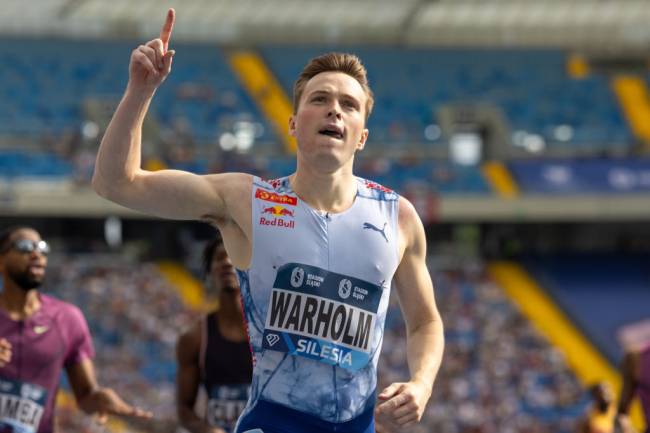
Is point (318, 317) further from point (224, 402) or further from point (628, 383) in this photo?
point (628, 383)

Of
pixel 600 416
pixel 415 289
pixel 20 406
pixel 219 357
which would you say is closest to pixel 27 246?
pixel 20 406

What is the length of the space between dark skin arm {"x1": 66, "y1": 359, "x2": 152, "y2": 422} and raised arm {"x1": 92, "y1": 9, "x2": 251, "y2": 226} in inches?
101

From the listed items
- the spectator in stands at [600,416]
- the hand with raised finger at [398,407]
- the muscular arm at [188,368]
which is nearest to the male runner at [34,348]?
the muscular arm at [188,368]

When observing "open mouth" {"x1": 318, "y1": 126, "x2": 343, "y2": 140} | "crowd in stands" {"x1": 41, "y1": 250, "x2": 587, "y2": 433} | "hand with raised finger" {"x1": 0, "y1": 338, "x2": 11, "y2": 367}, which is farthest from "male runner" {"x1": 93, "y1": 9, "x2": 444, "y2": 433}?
"crowd in stands" {"x1": 41, "y1": 250, "x2": 587, "y2": 433}

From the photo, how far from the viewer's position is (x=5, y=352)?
6199mm

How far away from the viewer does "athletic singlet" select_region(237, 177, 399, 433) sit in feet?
11.3

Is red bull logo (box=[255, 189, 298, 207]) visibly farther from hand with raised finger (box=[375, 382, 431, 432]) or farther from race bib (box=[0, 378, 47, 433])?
race bib (box=[0, 378, 47, 433])

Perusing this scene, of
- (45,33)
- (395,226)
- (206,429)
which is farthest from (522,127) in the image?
(395,226)

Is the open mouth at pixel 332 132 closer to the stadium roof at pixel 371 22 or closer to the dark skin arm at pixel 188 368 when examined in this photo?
the dark skin arm at pixel 188 368

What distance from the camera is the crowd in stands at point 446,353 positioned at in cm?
2160

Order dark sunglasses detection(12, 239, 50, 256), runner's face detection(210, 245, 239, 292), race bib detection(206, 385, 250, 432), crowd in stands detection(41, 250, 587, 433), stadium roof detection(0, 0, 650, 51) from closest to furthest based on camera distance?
1. dark sunglasses detection(12, 239, 50, 256)
2. race bib detection(206, 385, 250, 432)
3. runner's face detection(210, 245, 239, 292)
4. crowd in stands detection(41, 250, 587, 433)
5. stadium roof detection(0, 0, 650, 51)

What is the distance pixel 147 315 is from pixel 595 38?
17.0 meters

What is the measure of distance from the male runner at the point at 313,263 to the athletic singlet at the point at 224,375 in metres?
3.03

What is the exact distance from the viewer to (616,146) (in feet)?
97.0
